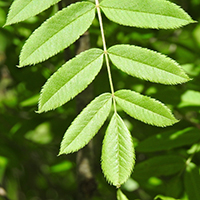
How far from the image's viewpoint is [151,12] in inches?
41.6

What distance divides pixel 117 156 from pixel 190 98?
26.2 inches

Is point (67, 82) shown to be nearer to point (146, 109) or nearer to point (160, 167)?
point (146, 109)

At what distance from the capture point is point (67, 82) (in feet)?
3.44

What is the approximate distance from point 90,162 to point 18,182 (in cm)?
112

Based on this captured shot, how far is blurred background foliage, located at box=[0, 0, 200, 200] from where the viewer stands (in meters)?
1.47

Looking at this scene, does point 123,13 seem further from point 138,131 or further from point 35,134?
point 35,134

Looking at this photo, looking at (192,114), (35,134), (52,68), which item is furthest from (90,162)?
(192,114)

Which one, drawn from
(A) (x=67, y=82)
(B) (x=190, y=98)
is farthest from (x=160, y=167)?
(A) (x=67, y=82)

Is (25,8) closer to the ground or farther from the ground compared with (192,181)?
farther from the ground

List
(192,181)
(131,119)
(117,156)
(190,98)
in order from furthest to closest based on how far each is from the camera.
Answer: (131,119) → (190,98) → (192,181) → (117,156)

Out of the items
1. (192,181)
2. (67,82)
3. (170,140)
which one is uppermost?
(67,82)

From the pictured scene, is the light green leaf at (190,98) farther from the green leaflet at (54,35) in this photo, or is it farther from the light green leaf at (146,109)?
the green leaflet at (54,35)

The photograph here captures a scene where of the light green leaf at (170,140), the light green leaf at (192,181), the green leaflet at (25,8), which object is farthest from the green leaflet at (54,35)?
the light green leaf at (192,181)

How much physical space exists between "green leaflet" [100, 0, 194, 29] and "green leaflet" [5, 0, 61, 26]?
0.68 ft
